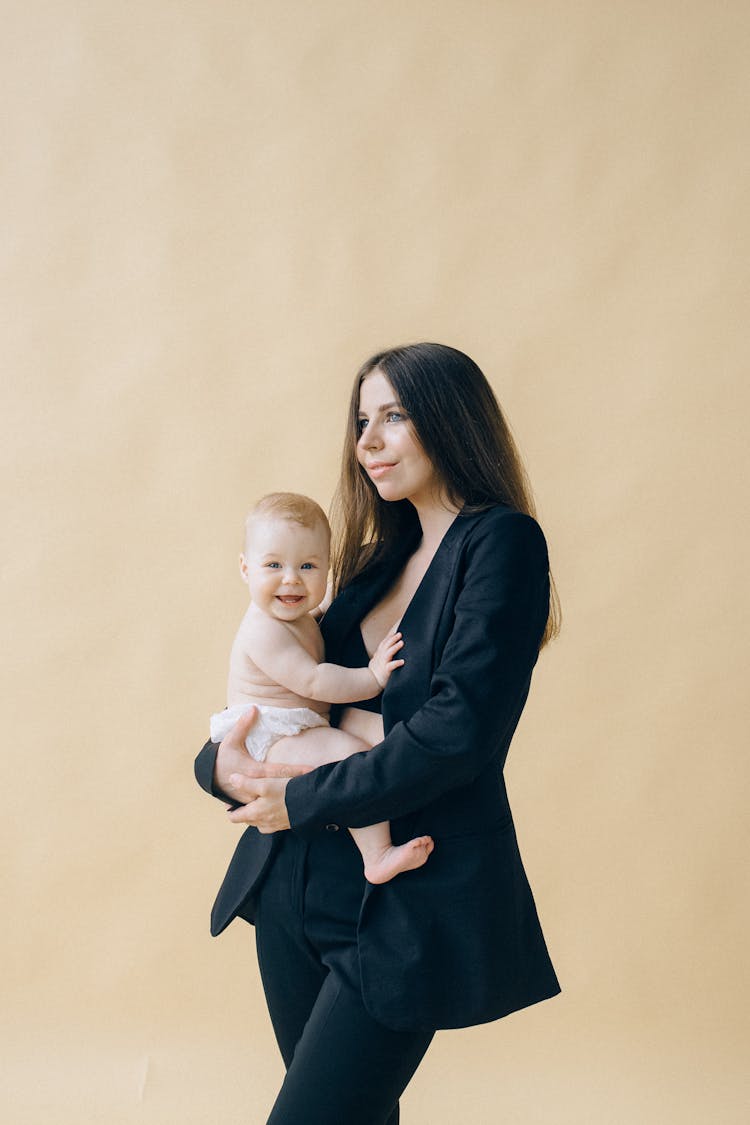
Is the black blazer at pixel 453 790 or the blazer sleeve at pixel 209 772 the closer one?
the black blazer at pixel 453 790

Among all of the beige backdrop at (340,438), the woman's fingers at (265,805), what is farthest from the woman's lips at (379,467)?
the beige backdrop at (340,438)

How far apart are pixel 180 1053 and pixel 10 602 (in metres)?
1.42

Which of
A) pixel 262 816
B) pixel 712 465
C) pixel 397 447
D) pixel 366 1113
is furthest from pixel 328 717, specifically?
pixel 712 465

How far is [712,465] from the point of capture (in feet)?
11.7

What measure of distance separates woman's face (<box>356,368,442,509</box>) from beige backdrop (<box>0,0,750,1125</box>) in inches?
56.4

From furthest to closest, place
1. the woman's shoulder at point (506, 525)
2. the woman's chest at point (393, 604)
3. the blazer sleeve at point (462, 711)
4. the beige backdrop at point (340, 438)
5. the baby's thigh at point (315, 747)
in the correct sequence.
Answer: the beige backdrop at point (340, 438) < the woman's chest at point (393, 604) < the baby's thigh at point (315, 747) < the woman's shoulder at point (506, 525) < the blazer sleeve at point (462, 711)

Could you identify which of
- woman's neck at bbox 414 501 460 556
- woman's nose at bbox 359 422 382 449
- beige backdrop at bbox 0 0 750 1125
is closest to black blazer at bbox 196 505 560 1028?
woman's neck at bbox 414 501 460 556

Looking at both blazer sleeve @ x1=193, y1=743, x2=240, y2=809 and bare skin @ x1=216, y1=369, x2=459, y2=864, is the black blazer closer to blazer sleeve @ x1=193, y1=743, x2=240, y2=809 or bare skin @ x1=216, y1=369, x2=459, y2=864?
bare skin @ x1=216, y1=369, x2=459, y2=864

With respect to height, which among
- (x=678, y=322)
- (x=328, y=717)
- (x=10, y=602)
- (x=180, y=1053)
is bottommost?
(x=180, y=1053)

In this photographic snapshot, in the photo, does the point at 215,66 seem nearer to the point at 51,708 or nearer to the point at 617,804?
the point at 51,708

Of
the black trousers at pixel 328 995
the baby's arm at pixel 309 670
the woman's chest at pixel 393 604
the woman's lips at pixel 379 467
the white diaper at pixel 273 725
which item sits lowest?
the black trousers at pixel 328 995

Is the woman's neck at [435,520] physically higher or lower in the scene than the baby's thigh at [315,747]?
higher

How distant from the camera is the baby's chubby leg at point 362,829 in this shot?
1.97 metres

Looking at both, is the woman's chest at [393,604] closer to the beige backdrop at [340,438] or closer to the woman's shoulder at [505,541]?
the woman's shoulder at [505,541]
